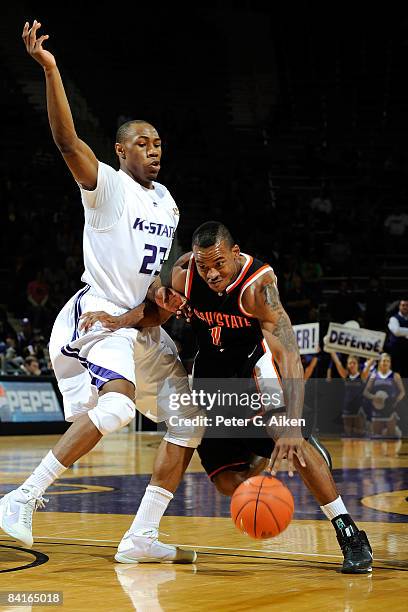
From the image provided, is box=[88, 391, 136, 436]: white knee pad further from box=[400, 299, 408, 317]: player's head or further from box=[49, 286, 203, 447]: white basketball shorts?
box=[400, 299, 408, 317]: player's head

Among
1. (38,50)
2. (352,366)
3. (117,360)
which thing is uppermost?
(38,50)

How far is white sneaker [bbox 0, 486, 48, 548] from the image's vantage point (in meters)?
4.60

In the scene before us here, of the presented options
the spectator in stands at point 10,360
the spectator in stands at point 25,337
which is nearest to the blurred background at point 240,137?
the spectator in stands at point 25,337

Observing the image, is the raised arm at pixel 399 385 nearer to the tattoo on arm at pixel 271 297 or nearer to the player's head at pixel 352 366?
the player's head at pixel 352 366

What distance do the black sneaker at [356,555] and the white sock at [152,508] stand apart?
97 cm

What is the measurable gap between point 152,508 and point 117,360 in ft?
2.66

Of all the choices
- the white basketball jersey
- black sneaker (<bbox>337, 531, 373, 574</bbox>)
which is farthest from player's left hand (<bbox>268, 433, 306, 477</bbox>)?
the white basketball jersey

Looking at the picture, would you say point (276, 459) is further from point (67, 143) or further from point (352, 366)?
point (352, 366)

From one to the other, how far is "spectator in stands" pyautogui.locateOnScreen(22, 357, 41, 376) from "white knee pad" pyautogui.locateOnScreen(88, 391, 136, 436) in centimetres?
1098

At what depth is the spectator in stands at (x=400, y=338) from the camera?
15.2m

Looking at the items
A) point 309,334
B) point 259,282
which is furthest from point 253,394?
point 309,334

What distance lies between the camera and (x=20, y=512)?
4676 mm

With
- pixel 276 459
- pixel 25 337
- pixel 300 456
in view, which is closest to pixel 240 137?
pixel 25 337

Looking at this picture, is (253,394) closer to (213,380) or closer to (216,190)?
(213,380)
